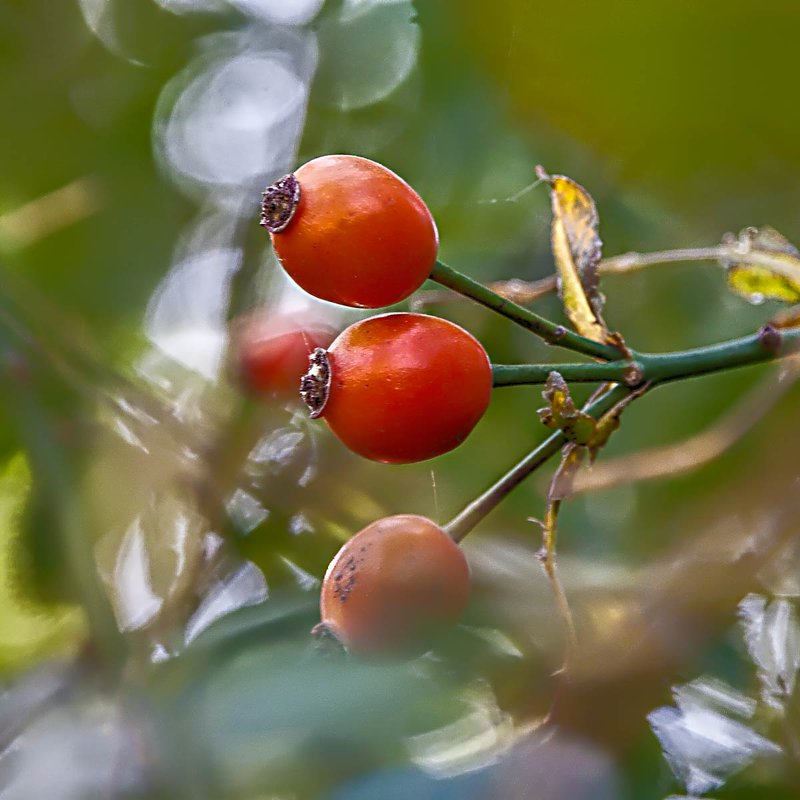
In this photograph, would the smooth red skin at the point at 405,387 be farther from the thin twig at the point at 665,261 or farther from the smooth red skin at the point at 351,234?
the thin twig at the point at 665,261

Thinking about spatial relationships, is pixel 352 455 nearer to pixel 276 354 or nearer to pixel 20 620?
pixel 276 354

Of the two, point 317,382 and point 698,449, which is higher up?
point 317,382

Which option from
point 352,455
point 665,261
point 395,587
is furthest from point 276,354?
point 395,587

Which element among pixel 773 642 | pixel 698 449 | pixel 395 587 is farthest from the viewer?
pixel 698 449

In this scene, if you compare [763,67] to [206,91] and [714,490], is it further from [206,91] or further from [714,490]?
[206,91]

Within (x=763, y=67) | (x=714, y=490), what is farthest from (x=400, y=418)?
(x=714, y=490)

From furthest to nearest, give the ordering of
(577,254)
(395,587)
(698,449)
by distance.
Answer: (698,449) < (577,254) < (395,587)
